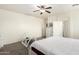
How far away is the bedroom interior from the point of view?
47.6 inches

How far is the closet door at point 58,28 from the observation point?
128 centimetres

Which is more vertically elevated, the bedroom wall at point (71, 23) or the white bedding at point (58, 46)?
the bedroom wall at point (71, 23)

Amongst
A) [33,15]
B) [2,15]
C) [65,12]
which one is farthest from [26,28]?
[65,12]

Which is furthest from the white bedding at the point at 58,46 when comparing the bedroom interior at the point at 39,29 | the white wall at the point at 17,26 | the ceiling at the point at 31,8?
the ceiling at the point at 31,8

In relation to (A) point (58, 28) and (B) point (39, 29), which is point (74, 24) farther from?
(B) point (39, 29)

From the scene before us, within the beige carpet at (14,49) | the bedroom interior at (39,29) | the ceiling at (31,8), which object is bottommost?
the beige carpet at (14,49)

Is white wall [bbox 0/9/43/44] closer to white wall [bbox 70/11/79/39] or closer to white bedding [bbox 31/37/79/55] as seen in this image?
white bedding [bbox 31/37/79/55]

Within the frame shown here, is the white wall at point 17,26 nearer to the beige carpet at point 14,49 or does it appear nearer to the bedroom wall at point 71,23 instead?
the beige carpet at point 14,49

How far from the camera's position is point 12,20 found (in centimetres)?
126

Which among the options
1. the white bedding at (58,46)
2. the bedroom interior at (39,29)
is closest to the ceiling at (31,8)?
the bedroom interior at (39,29)
